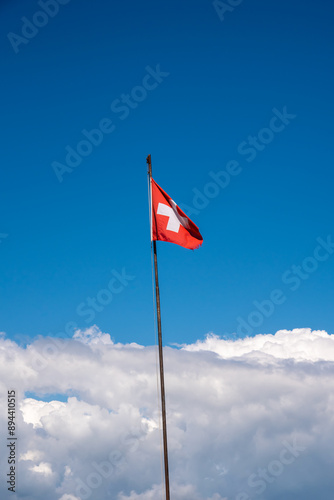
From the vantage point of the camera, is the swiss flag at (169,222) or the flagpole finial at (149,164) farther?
the flagpole finial at (149,164)

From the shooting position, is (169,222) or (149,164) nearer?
(169,222)

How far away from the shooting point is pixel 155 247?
78.6 ft

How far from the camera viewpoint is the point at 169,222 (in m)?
24.5

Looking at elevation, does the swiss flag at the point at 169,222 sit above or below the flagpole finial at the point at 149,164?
below

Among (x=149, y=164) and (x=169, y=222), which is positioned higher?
(x=149, y=164)

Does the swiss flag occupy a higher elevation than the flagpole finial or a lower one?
lower

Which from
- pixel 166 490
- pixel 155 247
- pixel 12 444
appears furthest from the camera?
pixel 12 444

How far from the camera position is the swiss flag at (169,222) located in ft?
80.0

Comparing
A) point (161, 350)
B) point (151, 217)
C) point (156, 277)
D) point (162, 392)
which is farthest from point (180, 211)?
point (162, 392)

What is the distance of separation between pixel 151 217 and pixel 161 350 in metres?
6.66

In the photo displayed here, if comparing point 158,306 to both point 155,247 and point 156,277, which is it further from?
point 155,247

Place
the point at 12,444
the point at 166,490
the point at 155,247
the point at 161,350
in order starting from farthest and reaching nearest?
the point at 12,444, the point at 155,247, the point at 161,350, the point at 166,490

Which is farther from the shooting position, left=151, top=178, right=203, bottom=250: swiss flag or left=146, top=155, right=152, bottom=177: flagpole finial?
left=146, top=155, right=152, bottom=177: flagpole finial

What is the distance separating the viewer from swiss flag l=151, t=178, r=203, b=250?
24.4m
